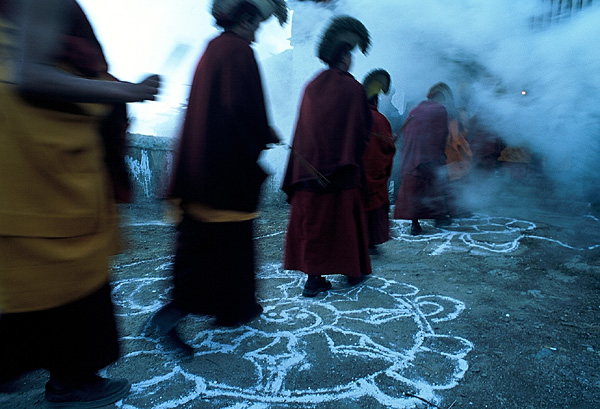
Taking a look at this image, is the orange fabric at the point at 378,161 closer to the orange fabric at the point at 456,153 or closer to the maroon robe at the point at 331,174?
the maroon robe at the point at 331,174

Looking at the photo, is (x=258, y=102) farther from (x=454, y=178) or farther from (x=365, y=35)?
(x=454, y=178)

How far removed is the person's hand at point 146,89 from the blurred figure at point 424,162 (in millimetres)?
4088

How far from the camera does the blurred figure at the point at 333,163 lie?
2848 millimetres

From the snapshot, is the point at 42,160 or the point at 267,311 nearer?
the point at 42,160

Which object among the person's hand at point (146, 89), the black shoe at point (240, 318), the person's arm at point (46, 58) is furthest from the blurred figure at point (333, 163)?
the person's arm at point (46, 58)

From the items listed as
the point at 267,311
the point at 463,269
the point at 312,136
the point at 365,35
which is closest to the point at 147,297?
the point at 267,311

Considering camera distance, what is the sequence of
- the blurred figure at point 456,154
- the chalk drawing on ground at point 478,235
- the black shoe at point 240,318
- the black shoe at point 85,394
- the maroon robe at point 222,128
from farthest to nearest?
the blurred figure at point 456,154
the chalk drawing on ground at point 478,235
the black shoe at point 240,318
the maroon robe at point 222,128
the black shoe at point 85,394

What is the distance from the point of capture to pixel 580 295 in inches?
119

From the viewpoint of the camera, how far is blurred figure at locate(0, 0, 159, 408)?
1.18m

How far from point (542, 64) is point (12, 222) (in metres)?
4.11

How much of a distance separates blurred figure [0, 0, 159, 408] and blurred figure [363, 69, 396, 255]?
268cm

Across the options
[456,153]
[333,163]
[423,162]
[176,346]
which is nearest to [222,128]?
[333,163]

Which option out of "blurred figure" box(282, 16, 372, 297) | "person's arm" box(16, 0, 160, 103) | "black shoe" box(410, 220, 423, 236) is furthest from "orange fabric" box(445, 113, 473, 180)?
"person's arm" box(16, 0, 160, 103)

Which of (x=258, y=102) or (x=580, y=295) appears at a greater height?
(x=258, y=102)
